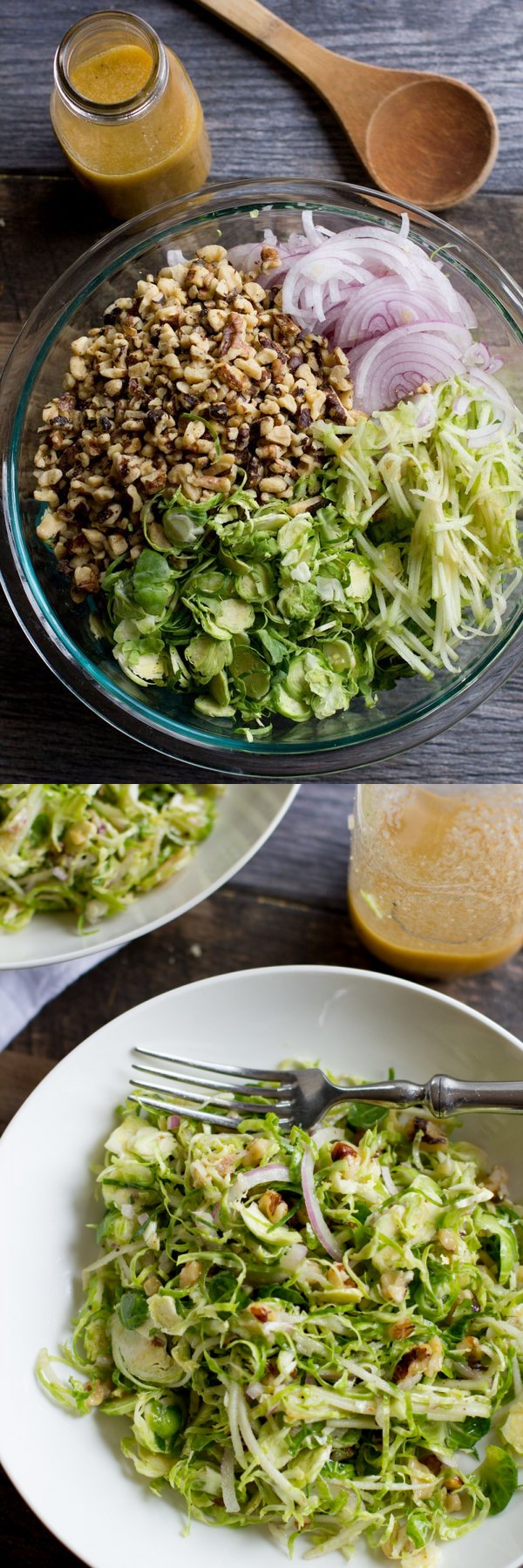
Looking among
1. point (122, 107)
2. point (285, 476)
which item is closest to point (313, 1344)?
point (285, 476)

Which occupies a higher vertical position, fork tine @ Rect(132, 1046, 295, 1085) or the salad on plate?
the salad on plate

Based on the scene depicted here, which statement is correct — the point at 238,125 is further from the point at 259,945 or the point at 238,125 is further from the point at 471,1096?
the point at 471,1096

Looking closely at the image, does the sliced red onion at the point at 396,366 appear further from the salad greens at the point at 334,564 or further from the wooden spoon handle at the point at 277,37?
the wooden spoon handle at the point at 277,37

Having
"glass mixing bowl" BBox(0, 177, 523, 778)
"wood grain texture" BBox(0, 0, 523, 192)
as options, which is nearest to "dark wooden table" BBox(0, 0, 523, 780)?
"wood grain texture" BBox(0, 0, 523, 192)

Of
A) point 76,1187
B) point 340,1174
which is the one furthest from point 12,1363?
point 340,1174

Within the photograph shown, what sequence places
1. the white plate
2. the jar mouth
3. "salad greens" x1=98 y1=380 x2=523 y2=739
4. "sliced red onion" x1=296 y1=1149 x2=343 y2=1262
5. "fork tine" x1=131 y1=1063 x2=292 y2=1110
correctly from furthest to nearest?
the white plate < "fork tine" x1=131 y1=1063 x2=292 y2=1110 < "sliced red onion" x1=296 y1=1149 x2=343 y2=1262 < the jar mouth < "salad greens" x1=98 y1=380 x2=523 y2=739

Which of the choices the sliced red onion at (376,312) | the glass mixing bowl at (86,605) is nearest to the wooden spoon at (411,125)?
the glass mixing bowl at (86,605)

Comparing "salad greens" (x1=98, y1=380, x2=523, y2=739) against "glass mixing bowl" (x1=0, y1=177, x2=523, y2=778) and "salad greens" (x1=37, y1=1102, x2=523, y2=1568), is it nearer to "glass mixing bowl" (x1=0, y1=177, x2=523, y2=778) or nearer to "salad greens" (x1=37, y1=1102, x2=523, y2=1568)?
"glass mixing bowl" (x1=0, y1=177, x2=523, y2=778)
